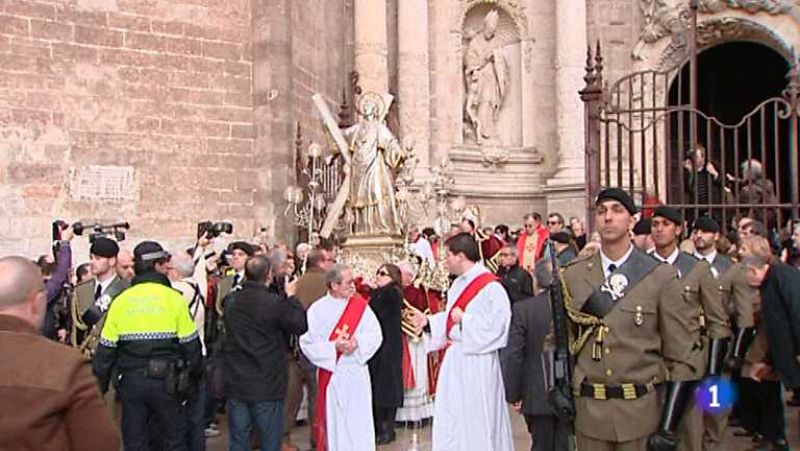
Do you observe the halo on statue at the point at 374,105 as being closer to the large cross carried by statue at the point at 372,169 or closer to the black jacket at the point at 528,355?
the large cross carried by statue at the point at 372,169

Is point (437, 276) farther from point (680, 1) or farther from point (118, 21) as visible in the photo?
point (680, 1)

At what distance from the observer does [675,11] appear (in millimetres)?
19828

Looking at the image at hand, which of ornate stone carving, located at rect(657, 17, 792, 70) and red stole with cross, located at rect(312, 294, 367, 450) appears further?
ornate stone carving, located at rect(657, 17, 792, 70)

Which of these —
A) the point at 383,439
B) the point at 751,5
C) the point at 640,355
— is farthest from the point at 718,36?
the point at 640,355

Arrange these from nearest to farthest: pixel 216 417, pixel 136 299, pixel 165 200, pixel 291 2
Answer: pixel 136 299
pixel 216 417
pixel 165 200
pixel 291 2

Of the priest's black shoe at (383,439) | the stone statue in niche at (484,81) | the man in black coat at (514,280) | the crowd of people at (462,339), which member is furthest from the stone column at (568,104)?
the priest's black shoe at (383,439)

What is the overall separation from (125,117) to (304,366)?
7773 mm

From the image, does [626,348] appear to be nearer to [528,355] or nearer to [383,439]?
[528,355]

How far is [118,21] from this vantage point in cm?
1622

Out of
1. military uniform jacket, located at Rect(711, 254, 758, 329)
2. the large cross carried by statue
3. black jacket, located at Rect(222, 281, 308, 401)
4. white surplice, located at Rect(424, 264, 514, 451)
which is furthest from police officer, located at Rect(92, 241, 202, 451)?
the large cross carried by statue

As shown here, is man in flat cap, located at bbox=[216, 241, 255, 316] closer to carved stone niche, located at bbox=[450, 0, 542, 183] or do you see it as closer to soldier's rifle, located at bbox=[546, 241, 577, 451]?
soldier's rifle, located at bbox=[546, 241, 577, 451]

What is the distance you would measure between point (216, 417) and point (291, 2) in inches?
350

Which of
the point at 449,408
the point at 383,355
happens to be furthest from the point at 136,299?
the point at 383,355

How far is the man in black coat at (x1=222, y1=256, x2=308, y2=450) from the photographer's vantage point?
7.48m
